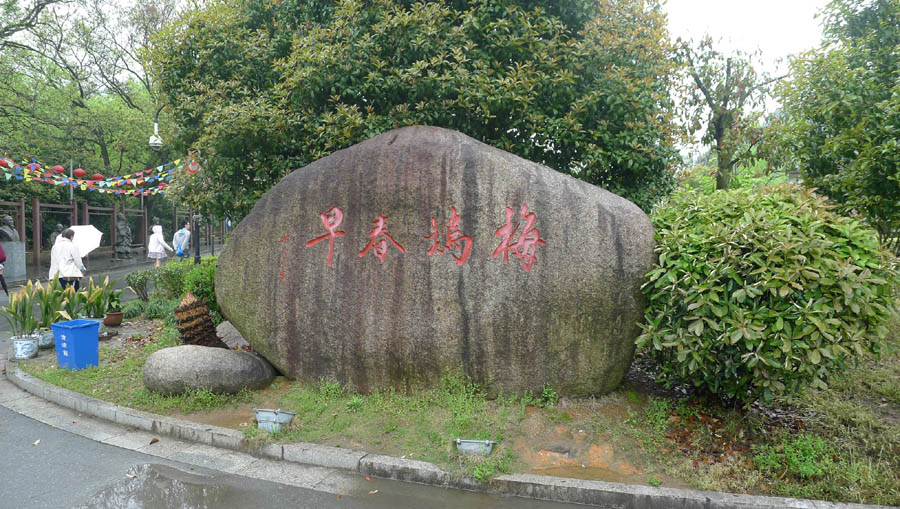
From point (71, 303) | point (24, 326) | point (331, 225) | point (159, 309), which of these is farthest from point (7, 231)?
point (331, 225)

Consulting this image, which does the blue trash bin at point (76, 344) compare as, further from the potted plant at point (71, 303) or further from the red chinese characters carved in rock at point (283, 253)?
the red chinese characters carved in rock at point (283, 253)

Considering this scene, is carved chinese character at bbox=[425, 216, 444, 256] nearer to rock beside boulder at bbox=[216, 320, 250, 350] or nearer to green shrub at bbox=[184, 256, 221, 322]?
rock beside boulder at bbox=[216, 320, 250, 350]

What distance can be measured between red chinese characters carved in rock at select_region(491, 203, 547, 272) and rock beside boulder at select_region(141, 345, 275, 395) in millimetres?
3032

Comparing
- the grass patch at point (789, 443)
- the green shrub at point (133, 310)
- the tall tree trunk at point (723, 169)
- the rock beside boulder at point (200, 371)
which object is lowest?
the grass patch at point (789, 443)

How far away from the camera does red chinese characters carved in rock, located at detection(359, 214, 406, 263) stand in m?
5.72

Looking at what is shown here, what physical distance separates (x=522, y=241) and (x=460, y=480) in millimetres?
2277

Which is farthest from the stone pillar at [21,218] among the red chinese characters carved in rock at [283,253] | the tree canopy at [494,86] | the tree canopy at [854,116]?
the tree canopy at [854,116]

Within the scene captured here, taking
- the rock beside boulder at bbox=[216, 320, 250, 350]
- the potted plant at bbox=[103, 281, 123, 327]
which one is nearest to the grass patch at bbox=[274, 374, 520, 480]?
the rock beside boulder at bbox=[216, 320, 250, 350]

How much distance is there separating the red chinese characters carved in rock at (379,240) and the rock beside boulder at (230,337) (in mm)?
2928

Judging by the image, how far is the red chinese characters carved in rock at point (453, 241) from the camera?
5.46 meters

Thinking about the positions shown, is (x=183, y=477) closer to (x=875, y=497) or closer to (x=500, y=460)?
(x=500, y=460)

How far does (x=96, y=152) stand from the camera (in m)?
25.2

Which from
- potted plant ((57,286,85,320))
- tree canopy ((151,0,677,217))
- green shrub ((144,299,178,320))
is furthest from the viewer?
green shrub ((144,299,178,320))

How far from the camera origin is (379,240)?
5.76m
